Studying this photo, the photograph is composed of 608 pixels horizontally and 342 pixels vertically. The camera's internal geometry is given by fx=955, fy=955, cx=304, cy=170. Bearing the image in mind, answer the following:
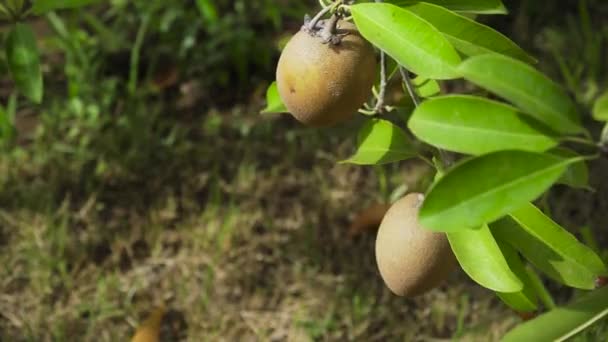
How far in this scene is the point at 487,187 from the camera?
34.0 inches

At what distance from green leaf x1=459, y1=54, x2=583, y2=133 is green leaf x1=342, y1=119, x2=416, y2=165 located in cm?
35

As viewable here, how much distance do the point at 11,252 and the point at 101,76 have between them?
0.58 meters

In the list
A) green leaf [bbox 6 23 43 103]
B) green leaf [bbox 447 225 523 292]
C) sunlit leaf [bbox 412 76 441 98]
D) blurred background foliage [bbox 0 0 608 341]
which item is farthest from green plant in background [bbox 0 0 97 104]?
green leaf [bbox 447 225 523 292]

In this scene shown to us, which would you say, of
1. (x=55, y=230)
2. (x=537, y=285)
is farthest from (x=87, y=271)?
(x=537, y=285)

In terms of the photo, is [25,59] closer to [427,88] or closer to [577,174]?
[427,88]

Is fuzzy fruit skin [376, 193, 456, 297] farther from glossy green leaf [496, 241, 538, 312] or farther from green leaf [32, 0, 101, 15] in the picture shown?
green leaf [32, 0, 101, 15]

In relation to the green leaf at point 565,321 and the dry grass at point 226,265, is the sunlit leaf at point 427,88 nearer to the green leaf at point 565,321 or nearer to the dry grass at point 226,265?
the green leaf at point 565,321

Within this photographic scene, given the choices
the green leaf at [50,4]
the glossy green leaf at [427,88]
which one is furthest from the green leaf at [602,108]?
the green leaf at [50,4]

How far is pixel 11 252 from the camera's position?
2.07m

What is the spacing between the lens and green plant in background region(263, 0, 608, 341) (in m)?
0.86

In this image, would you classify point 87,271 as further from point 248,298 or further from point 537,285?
point 537,285

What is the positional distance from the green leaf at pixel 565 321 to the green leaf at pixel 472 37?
28 centimetres

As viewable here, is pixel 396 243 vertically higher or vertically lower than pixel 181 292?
higher

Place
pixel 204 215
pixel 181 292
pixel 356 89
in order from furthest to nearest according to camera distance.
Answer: pixel 204 215
pixel 181 292
pixel 356 89
